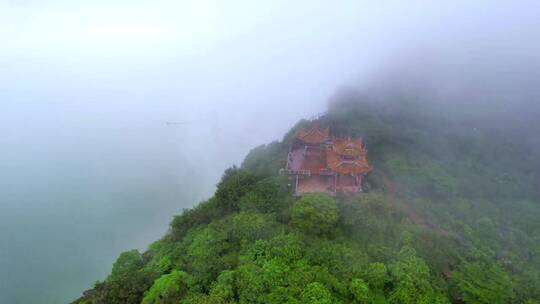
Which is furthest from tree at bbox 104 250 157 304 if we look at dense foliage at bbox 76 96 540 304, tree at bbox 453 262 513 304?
tree at bbox 453 262 513 304

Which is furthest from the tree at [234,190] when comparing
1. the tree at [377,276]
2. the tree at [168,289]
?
the tree at [377,276]

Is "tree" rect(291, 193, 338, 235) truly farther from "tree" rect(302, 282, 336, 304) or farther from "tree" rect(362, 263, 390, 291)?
"tree" rect(302, 282, 336, 304)

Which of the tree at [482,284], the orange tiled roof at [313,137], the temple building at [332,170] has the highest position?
the orange tiled roof at [313,137]

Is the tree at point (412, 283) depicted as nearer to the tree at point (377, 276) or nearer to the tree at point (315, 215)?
the tree at point (377, 276)

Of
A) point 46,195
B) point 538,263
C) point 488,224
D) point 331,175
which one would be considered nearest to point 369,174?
point 331,175

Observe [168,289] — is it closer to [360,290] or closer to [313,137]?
[360,290]

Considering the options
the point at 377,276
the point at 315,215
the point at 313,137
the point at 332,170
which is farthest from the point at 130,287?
the point at 313,137
